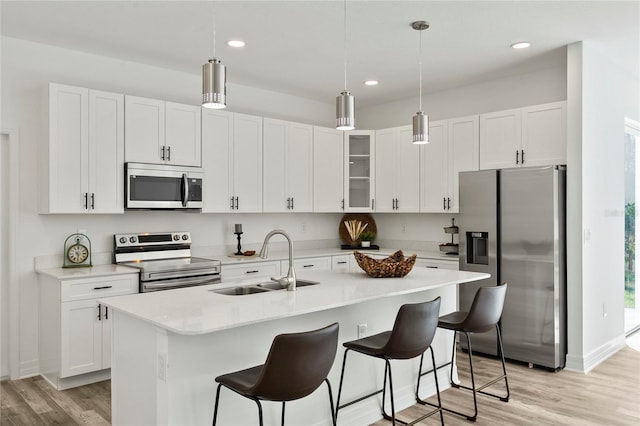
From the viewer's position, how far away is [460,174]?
4797mm

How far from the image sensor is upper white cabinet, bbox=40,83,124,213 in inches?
156

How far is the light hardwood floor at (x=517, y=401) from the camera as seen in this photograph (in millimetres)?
3258

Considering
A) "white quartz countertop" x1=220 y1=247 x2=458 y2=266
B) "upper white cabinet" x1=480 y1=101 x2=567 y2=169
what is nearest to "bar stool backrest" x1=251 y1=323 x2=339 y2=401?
"white quartz countertop" x1=220 y1=247 x2=458 y2=266

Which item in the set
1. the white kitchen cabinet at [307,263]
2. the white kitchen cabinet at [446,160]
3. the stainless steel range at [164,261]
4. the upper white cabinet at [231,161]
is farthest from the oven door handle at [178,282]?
the white kitchen cabinet at [446,160]

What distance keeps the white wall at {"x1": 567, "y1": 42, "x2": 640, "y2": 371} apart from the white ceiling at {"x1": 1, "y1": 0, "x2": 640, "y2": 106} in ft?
1.00

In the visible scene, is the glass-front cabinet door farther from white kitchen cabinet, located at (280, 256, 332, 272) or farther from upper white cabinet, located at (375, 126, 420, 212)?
white kitchen cabinet, located at (280, 256, 332, 272)

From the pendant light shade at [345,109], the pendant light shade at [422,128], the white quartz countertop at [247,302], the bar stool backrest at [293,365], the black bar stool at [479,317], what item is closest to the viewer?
the bar stool backrest at [293,365]

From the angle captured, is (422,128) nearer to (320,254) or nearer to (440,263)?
(440,263)

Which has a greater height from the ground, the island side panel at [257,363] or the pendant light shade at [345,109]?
the pendant light shade at [345,109]

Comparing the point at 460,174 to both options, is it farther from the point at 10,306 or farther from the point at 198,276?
the point at 10,306

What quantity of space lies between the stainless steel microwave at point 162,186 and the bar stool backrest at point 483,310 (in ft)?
8.87

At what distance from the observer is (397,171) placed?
19.2 feet

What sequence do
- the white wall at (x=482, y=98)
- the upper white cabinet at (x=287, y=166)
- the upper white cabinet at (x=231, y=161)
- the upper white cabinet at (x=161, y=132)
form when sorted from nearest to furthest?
the upper white cabinet at (x=161, y=132), the upper white cabinet at (x=231, y=161), the white wall at (x=482, y=98), the upper white cabinet at (x=287, y=166)

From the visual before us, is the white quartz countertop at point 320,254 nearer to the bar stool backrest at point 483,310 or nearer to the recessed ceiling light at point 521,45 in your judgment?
the bar stool backrest at point 483,310
